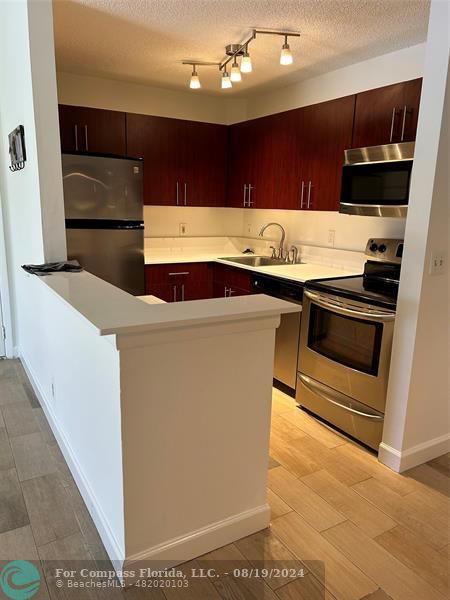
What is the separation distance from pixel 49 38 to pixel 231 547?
2.57m

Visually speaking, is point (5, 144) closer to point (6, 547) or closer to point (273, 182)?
point (273, 182)

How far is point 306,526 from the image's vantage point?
6.32ft

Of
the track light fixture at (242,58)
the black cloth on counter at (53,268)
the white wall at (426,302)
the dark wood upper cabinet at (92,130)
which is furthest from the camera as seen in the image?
the dark wood upper cabinet at (92,130)

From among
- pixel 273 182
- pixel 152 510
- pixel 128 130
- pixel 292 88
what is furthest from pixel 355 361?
pixel 128 130

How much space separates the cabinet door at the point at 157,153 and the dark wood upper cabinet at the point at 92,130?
0.31ft

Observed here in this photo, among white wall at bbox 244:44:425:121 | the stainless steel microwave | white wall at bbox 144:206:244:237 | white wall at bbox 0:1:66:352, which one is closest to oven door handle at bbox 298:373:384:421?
Result: the stainless steel microwave

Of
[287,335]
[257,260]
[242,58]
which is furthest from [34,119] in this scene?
[257,260]

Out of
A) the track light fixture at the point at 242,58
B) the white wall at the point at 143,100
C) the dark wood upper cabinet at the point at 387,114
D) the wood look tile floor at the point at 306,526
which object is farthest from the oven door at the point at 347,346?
the white wall at the point at 143,100

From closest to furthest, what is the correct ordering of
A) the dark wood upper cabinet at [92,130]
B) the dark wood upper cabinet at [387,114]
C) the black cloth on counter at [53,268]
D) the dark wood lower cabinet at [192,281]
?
the black cloth on counter at [53,268], the dark wood upper cabinet at [387,114], the dark wood upper cabinet at [92,130], the dark wood lower cabinet at [192,281]

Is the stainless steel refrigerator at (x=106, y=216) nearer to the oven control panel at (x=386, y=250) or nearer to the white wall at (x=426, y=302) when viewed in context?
the oven control panel at (x=386, y=250)

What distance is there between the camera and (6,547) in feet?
5.74

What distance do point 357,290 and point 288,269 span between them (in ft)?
3.12

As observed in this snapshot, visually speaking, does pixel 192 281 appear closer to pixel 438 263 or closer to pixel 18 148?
pixel 18 148

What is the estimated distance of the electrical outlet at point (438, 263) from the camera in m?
2.17
